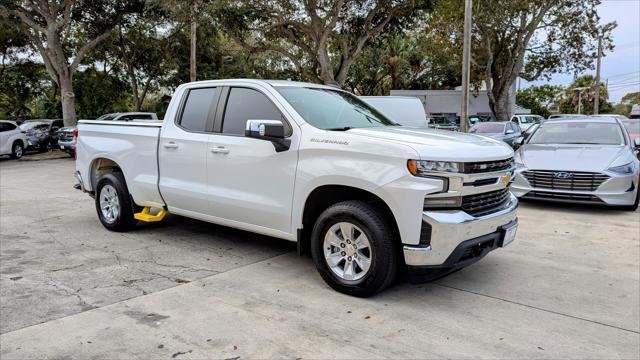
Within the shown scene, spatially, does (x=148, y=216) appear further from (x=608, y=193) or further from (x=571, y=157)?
(x=608, y=193)

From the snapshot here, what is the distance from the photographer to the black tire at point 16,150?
20.3 meters

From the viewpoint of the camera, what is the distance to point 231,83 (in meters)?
5.45

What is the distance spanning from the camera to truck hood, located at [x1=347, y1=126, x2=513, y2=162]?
3949mm

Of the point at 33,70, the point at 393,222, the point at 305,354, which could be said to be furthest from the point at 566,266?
the point at 33,70

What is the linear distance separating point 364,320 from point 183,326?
4.51 ft

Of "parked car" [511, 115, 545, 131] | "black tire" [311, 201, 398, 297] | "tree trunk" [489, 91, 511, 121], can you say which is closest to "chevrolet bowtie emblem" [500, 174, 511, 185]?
"black tire" [311, 201, 398, 297]

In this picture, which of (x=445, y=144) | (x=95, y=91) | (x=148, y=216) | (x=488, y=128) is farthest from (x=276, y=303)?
(x=95, y=91)

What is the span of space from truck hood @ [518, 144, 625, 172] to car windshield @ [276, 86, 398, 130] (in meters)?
4.27

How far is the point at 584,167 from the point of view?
26.7ft

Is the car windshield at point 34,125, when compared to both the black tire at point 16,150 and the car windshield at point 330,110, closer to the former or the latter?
the black tire at point 16,150

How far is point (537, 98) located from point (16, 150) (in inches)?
2002

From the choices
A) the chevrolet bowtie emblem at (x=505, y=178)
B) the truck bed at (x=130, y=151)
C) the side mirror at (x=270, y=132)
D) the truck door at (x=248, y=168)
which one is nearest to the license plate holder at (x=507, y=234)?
the chevrolet bowtie emblem at (x=505, y=178)

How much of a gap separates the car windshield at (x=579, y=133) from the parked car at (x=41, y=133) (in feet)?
68.4

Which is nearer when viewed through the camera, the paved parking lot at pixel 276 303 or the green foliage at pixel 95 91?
the paved parking lot at pixel 276 303
